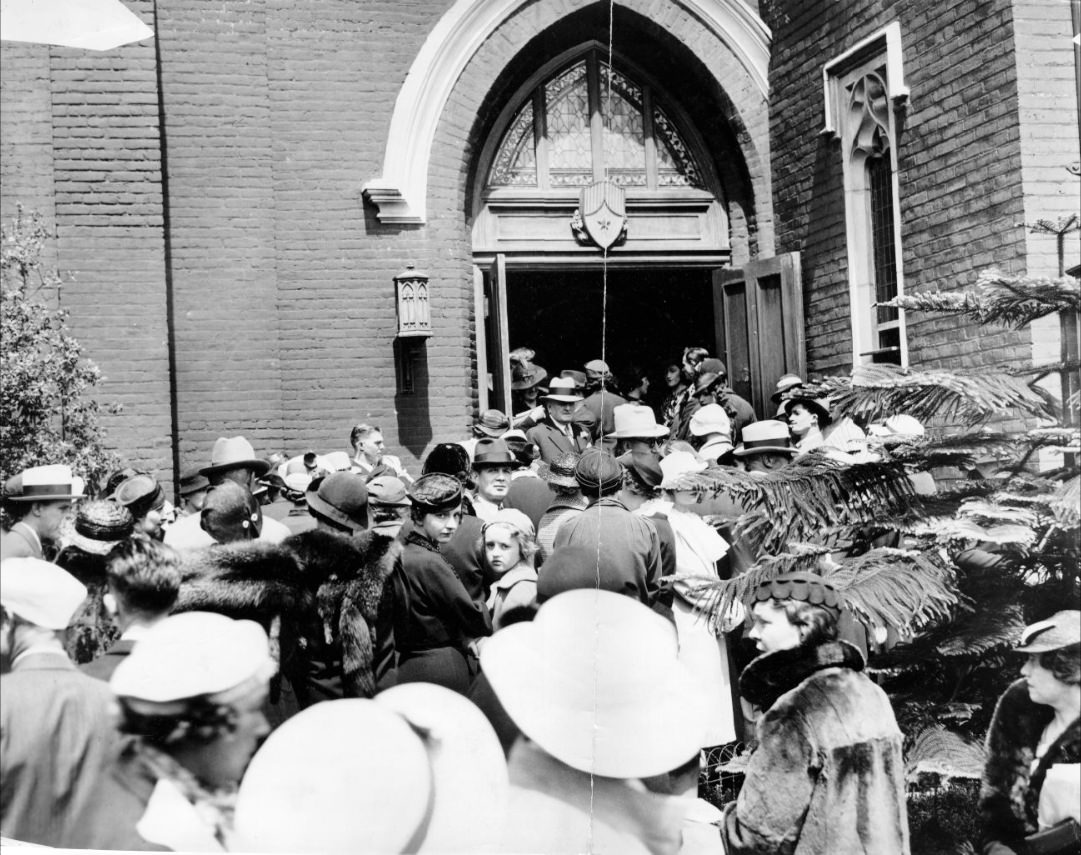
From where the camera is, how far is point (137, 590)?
405 cm

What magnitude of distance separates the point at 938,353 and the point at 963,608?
2720 millimetres

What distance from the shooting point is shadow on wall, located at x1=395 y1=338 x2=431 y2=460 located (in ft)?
24.2

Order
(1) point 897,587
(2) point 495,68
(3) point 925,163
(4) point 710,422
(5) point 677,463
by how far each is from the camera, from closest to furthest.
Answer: (1) point 897,587
(5) point 677,463
(4) point 710,422
(3) point 925,163
(2) point 495,68

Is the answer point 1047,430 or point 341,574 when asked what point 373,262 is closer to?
point 341,574

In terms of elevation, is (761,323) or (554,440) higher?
(761,323)

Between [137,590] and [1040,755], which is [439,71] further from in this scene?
[1040,755]

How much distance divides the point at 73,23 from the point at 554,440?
3318 millimetres

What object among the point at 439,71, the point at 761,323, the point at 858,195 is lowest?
the point at 761,323

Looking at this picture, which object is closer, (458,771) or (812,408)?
(458,771)

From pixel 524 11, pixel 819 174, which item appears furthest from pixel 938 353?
pixel 524 11

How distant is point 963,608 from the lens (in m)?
Result: 4.14

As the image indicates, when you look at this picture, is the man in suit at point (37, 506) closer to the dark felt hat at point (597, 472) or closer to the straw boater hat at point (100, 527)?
the straw boater hat at point (100, 527)

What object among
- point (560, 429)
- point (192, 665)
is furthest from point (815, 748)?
point (560, 429)

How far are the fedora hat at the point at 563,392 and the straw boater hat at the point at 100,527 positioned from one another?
2977 mm
